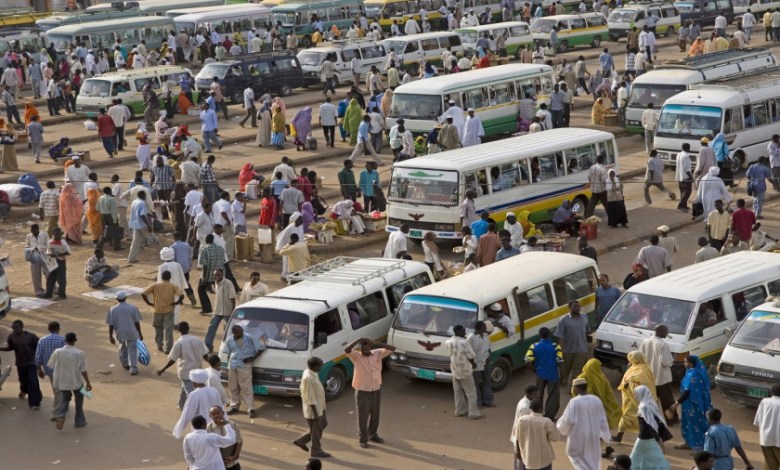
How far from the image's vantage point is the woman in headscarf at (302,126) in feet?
111

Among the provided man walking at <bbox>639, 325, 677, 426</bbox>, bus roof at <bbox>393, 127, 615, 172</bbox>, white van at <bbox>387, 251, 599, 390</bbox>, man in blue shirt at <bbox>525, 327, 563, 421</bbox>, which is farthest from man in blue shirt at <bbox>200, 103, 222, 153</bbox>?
man walking at <bbox>639, 325, 677, 426</bbox>

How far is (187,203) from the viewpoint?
2431 cm

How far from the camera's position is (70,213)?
1005 inches

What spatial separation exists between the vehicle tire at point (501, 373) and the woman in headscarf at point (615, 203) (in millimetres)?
8897

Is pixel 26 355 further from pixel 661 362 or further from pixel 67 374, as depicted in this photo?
pixel 661 362

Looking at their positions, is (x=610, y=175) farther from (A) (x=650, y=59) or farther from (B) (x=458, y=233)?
(A) (x=650, y=59)

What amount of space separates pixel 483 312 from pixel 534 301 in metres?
1.06

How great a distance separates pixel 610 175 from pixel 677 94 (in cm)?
656

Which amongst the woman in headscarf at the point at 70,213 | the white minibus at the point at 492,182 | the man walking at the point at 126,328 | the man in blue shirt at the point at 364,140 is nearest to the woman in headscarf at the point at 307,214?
the white minibus at the point at 492,182

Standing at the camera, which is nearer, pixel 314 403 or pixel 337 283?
pixel 314 403

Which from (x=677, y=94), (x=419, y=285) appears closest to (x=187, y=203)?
(x=419, y=285)

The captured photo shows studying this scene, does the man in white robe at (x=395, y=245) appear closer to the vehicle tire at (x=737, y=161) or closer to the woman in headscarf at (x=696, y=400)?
the woman in headscarf at (x=696, y=400)

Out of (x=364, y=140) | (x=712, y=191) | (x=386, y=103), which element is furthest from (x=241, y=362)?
(x=386, y=103)

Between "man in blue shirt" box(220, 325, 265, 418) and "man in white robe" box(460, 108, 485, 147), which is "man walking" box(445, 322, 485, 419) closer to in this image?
"man in blue shirt" box(220, 325, 265, 418)
